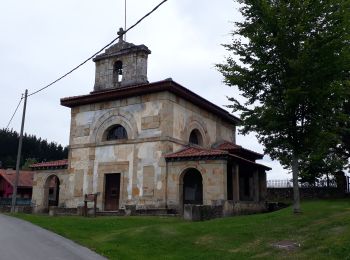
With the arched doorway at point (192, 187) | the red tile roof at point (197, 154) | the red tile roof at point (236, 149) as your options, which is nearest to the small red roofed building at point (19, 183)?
the red tile roof at point (236, 149)

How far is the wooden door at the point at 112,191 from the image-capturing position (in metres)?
26.3

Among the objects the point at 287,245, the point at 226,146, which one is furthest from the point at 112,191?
the point at 287,245

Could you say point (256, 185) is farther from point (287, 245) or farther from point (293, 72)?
point (287, 245)

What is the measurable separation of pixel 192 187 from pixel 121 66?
32.8 feet

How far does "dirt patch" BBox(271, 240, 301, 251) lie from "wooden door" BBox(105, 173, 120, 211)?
51.8 ft

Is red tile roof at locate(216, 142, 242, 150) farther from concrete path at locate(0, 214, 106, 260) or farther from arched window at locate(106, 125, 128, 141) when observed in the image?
concrete path at locate(0, 214, 106, 260)

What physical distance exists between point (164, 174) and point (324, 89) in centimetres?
1115

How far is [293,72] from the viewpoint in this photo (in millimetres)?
16703

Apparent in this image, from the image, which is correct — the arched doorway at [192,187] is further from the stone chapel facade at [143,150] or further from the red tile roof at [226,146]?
the red tile roof at [226,146]

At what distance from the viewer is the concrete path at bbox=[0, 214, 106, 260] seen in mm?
10664

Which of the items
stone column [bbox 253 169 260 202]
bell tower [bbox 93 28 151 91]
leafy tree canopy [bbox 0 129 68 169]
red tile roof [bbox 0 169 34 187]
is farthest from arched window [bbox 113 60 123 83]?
leafy tree canopy [bbox 0 129 68 169]

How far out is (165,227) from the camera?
15.7 m

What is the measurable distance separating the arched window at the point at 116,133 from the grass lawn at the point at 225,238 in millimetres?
10793

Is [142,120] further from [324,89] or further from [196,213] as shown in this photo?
[324,89]
